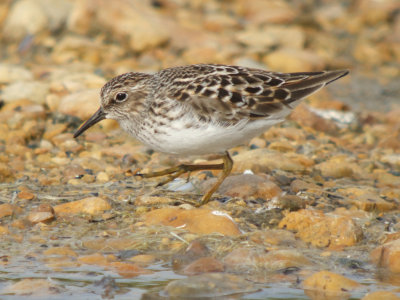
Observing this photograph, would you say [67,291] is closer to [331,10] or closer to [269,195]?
[269,195]

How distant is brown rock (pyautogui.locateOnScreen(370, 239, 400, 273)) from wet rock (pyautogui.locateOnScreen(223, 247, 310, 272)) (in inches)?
26.7

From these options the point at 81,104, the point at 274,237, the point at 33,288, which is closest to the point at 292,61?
the point at 81,104

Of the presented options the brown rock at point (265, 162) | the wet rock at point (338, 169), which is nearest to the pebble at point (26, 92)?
the brown rock at point (265, 162)

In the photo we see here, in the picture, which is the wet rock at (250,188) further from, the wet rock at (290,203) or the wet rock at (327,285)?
the wet rock at (327,285)

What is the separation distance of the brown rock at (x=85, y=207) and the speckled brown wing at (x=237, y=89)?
1.42 m

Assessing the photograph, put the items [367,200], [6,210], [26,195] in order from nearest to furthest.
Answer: [6,210], [26,195], [367,200]

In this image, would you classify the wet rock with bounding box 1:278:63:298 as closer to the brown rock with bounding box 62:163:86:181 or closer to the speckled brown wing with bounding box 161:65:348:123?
the speckled brown wing with bounding box 161:65:348:123

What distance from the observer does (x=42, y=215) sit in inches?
278

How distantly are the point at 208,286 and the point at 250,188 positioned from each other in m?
2.41

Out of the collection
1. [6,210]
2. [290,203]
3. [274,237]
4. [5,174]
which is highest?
[5,174]

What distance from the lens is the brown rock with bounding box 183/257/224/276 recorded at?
5.96 m

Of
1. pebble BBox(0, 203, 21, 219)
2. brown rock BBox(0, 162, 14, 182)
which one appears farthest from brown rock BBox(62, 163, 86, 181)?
pebble BBox(0, 203, 21, 219)

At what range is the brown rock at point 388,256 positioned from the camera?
6125 millimetres

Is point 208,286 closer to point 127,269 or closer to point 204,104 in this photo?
point 127,269
